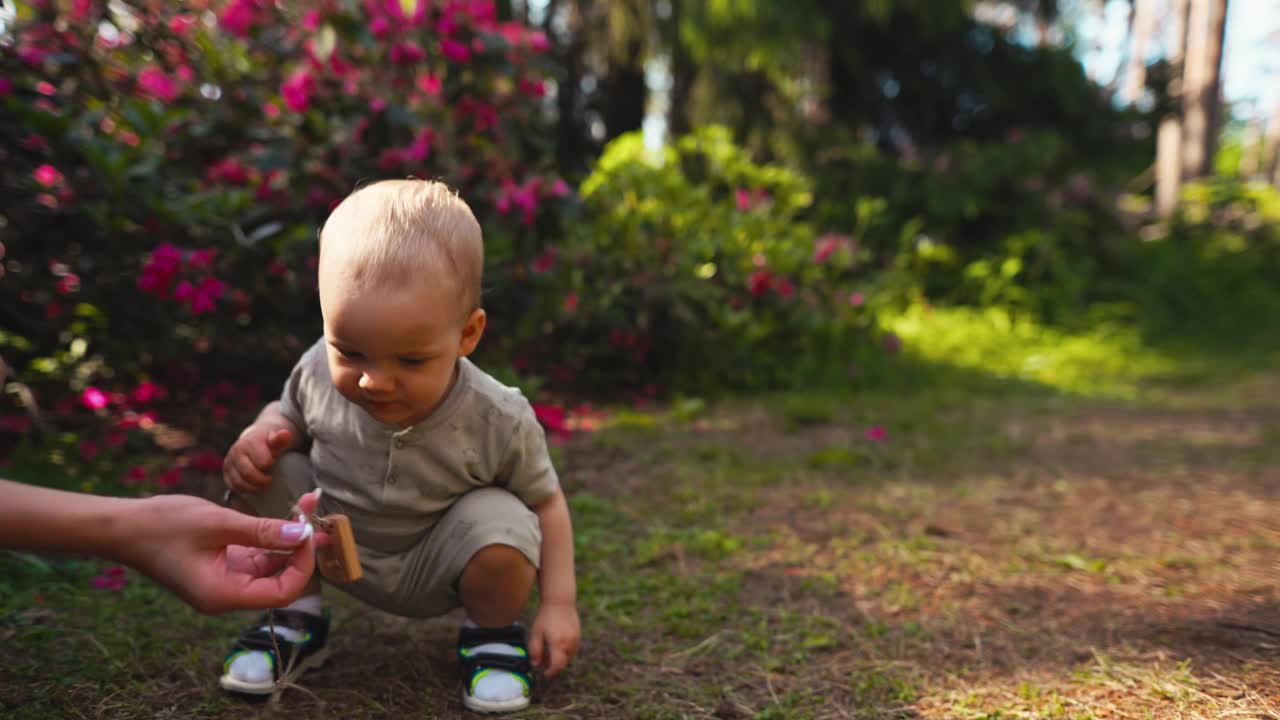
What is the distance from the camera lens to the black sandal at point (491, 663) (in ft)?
5.37

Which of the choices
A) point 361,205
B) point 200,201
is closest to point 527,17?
point 200,201

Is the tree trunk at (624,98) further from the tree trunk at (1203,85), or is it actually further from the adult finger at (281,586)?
the tree trunk at (1203,85)

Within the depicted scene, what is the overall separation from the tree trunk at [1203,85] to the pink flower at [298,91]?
416 inches

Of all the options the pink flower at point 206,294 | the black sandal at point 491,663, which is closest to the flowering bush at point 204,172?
the pink flower at point 206,294

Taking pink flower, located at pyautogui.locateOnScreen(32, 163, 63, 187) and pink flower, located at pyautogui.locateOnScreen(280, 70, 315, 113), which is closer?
pink flower, located at pyautogui.locateOnScreen(32, 163, 63, 187)

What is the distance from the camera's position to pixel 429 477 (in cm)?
164

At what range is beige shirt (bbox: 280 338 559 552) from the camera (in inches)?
64.2

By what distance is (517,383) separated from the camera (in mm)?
3422

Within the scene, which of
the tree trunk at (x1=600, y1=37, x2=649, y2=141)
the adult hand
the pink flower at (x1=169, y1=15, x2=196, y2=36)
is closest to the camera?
the adult hand

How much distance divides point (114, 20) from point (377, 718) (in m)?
2.39

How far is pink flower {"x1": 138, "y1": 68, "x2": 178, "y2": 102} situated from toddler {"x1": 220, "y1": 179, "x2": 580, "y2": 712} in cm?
222

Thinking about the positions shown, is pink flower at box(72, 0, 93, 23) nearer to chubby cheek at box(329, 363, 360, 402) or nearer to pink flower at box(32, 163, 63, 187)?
pink flower at box(32, 163, 63, 187)

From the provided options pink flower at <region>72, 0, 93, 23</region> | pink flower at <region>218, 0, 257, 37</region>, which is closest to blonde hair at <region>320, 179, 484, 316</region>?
pink flower at <region>72, 0, 93, 23</region>

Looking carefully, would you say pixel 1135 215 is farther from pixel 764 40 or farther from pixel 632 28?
pixel 632 28
